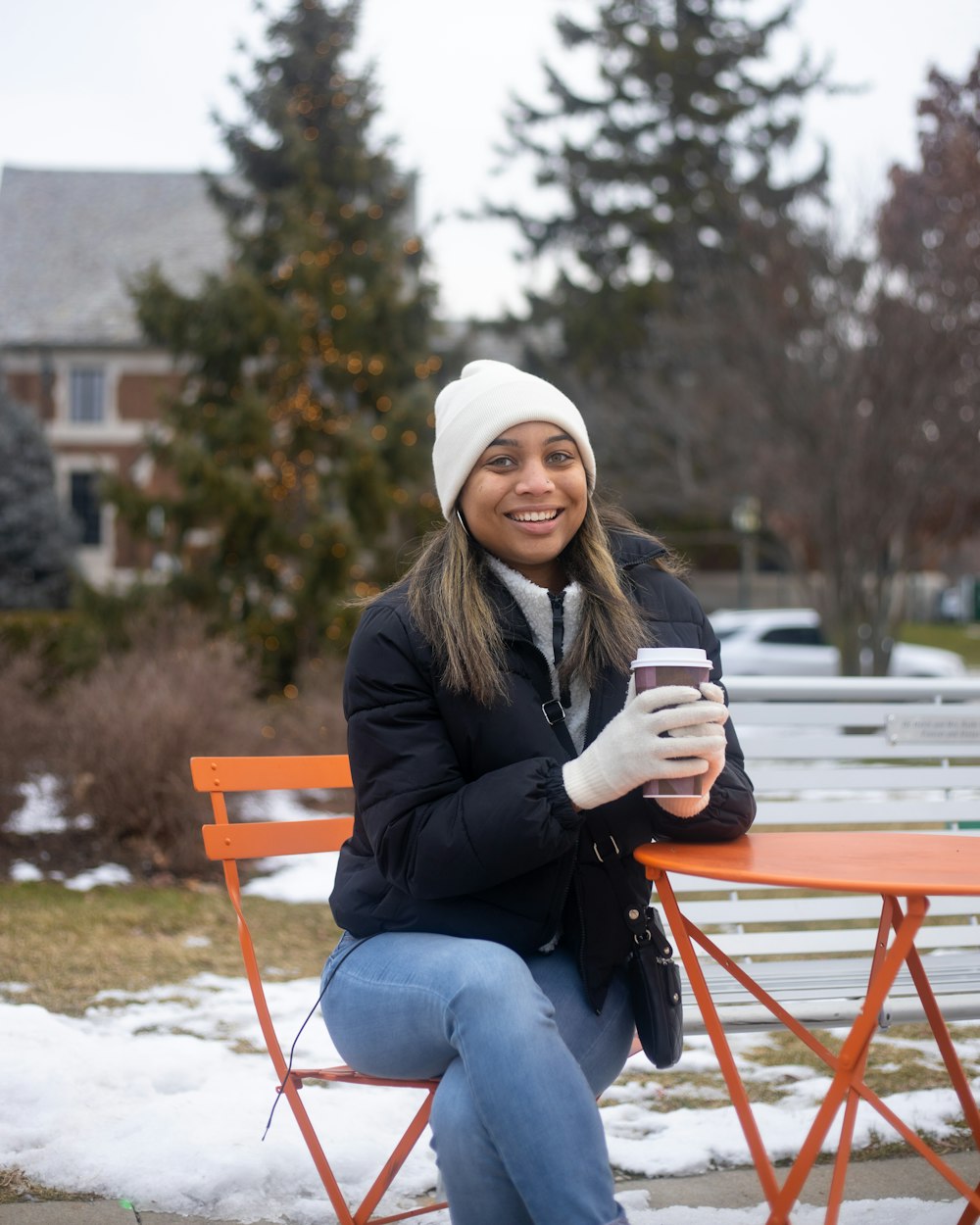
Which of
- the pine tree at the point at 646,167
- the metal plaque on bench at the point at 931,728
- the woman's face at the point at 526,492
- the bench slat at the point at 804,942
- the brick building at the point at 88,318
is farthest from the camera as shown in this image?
the brick building at the point at 88,318

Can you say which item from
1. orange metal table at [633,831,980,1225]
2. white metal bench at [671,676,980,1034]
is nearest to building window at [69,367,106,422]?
white metal bench at [671,676,980,1034]

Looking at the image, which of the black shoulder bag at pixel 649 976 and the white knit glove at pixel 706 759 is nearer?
the white knit glove at pixel 706 759

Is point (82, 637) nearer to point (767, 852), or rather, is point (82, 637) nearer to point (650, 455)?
point (767, 852)

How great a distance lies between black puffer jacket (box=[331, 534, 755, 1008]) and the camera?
2389 mm

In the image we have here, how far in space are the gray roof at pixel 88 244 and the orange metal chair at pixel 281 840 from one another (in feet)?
117

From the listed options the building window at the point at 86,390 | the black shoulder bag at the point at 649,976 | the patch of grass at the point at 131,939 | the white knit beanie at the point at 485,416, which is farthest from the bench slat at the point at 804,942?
the building window at the point at 86,390

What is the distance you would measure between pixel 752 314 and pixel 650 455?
8.79 m

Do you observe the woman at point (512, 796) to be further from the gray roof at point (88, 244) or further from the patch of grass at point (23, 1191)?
the gray roof at point (88, 244)

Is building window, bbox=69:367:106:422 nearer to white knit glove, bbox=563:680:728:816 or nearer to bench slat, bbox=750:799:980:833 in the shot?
bench slat, bbox=750:799:980:833

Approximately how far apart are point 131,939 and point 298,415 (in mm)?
8028

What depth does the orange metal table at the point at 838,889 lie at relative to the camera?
2174 mm

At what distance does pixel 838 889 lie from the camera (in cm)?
226

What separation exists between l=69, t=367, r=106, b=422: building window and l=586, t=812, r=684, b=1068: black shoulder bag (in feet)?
125

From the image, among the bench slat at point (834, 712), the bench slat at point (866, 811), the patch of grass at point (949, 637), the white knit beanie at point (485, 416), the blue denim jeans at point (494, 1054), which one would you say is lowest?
the patch of grass at point (949, 637)
